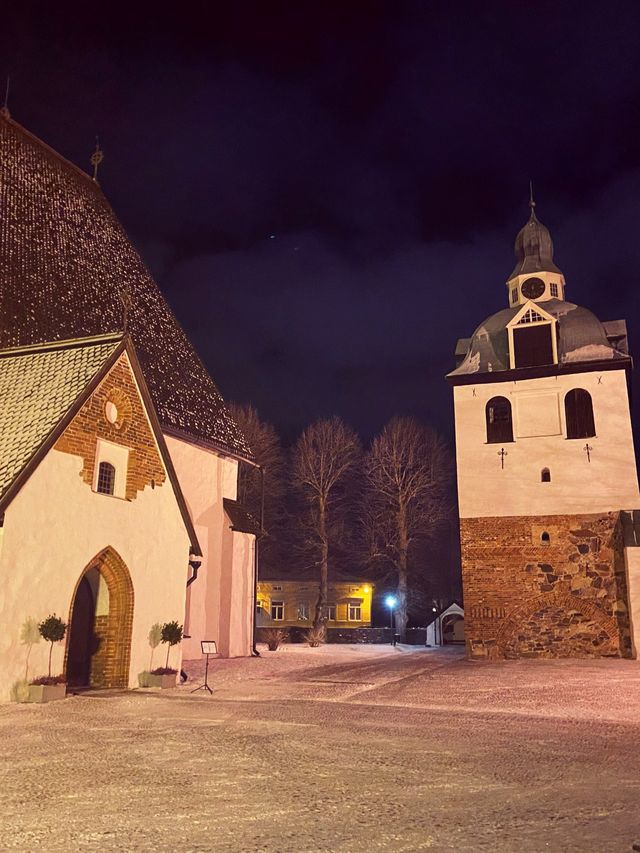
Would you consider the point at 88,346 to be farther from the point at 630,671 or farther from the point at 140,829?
the point at 630,671

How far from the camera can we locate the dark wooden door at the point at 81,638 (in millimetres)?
13641

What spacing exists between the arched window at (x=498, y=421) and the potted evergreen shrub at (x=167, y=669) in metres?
13.6

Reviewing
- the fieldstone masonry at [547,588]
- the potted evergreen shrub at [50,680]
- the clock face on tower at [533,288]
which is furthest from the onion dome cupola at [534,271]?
the potted evergreen shrub at [50,680]

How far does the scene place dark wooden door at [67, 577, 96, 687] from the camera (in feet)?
44.8

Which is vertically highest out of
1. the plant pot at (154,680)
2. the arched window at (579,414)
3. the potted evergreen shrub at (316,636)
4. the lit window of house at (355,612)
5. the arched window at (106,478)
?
the arched window at (579,414)

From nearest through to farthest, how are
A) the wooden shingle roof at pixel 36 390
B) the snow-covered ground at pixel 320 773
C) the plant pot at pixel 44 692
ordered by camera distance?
the snow-covered ground at pixel 320 773, the plant pot at pixel 44 692, the wooden shingle roof at pixel 36 390

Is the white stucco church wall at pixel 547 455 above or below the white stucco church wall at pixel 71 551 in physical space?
above

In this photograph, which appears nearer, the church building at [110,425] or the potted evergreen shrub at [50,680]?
the potted evergreen shrub at [50,680]

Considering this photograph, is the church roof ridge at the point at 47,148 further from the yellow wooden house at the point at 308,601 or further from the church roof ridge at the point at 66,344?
the yellow wooden house at the point at 308,601

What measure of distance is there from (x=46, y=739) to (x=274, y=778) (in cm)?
324

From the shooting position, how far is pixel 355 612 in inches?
1989

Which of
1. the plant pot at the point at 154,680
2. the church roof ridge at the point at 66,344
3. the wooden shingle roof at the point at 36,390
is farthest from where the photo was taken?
the church roof ridge at the point at 66,344

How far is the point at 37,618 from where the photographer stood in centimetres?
1181

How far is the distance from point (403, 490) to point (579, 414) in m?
15.5
